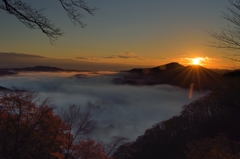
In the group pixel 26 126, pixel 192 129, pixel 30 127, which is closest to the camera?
pixel 30 127

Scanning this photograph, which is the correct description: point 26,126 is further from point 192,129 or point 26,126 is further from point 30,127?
point 192,129

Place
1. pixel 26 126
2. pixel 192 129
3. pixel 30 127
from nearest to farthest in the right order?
pixel 30 127
pixel 26 126
pixel 192 129

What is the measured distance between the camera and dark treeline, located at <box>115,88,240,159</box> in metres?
47.2

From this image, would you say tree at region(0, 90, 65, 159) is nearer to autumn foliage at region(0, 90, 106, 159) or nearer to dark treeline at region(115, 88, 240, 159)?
autumn foliage at region(0, 90, 106, 159)

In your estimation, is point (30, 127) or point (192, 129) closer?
point (30, 127)

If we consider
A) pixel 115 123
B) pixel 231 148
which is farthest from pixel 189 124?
pixel 115 123

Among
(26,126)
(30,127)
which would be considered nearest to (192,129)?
(30,127)

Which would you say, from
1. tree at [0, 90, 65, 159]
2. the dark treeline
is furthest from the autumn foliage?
the dark treeline

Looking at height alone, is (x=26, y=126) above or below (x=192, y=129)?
above

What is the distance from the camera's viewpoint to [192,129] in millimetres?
57062

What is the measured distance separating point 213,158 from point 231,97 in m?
25.6

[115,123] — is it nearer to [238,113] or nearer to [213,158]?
[238,113]

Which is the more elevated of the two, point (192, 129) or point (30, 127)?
point (30, 127)

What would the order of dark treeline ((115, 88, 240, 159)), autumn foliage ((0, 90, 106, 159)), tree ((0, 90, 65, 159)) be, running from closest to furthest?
1. autumn foliage ((0, 90, 106, 159))
2. tree ((0, 90, 65, 159))
3. dark treeline ((115, 88, 240, 159))
